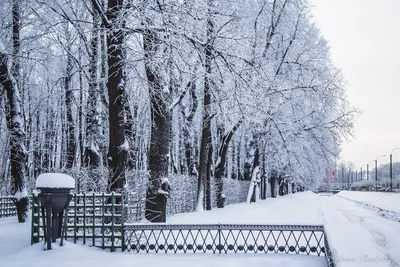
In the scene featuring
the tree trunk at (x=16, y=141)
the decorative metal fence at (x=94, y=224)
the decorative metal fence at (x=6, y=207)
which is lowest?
the decorative metal fence at (x=6, y=207)

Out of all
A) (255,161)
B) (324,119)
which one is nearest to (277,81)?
(324,119)

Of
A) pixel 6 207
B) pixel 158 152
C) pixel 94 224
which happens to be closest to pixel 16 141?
pixel 158 152

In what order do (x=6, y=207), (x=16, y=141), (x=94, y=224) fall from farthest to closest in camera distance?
(x=6, y=207) → (x=16, y=141) → (x=94, y=224)

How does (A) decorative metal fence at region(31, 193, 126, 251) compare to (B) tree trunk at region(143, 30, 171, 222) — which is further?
(B) tree trunk at region(143, 30, 171, 222)

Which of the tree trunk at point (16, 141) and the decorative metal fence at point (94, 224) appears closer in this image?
the decorative metal fence at point (94, 224)

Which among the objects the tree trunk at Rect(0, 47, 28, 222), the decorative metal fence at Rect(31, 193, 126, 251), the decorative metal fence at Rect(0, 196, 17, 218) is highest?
the tree trunk at Rect(0, 47, 28, 222)

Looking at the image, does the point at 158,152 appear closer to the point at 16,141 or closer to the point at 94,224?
the point at 94,224

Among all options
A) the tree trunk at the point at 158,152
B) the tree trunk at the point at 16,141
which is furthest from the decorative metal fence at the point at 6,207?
the tree trunk at the point at 158,152

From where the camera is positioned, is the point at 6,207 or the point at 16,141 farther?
the point at 6,207

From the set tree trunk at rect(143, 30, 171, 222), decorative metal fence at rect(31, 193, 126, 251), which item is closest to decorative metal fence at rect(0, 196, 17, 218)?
tree trunk at rect(143, 30, 171, 222)

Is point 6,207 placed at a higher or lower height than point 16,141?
lower

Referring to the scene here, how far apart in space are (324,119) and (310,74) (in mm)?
4606

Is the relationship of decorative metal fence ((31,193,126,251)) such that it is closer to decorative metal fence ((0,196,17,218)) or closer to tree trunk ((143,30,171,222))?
tree trunk ((143,30,171,222))

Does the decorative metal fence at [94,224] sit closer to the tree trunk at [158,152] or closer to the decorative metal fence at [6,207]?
the tree trunk at [158,152]
